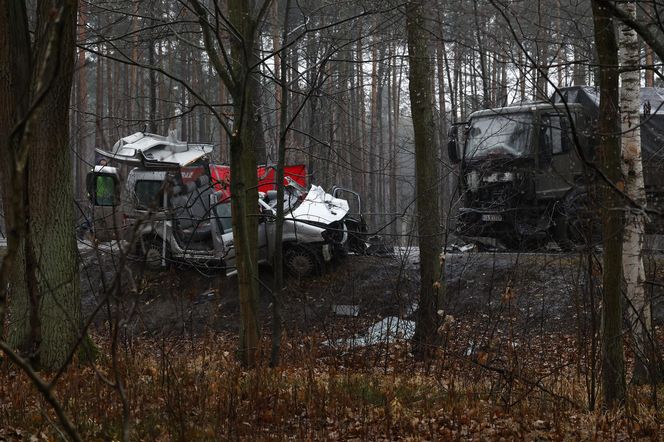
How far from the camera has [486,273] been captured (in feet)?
49.6

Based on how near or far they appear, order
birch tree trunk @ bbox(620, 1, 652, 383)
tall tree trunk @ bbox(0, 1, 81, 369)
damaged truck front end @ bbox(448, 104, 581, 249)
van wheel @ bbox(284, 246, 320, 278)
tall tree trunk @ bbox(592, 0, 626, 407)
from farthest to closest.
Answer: van wheel @ bbox(284, 246, 320, 278)
damaged truck front end @ bbox(448, 104, 581, 249)
tall tree trunk @ bbox(0, 1, 81, 369)
birch tree trunk @ bbox(620, 1, 652, 383)
tall tree trunk @ bbox(592, 0, 626, 407)

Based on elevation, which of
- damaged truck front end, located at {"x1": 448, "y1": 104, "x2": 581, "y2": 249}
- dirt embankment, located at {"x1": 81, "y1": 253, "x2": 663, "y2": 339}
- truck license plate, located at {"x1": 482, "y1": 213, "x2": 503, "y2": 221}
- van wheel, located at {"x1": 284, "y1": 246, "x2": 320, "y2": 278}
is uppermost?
damaged truck front end, located at {"x1": 448, "y1": 104, "x2": 581, "y2": 249}

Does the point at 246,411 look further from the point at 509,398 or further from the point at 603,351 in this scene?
the point at 603,351

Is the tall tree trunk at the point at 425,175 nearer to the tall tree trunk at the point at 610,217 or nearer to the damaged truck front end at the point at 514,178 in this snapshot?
the damaged truck front end at the point at 514,178

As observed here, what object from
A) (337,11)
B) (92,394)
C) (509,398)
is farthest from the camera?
(337,11)

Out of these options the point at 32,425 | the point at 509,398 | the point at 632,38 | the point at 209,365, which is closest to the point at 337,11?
the point at 632,38

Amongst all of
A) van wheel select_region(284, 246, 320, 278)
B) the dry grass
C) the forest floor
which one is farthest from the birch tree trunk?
van wheel select_region(284, 246, 320, 278)

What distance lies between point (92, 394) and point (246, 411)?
3.92 ft

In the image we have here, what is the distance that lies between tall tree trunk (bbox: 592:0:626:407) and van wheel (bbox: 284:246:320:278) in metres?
9.90

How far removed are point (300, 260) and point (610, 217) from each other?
35.5ft

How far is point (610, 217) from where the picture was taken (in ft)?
17.7

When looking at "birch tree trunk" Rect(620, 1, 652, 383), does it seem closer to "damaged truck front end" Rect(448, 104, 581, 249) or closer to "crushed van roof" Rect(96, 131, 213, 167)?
"damaged truck front end" Rect(448, 104, 581, 249)

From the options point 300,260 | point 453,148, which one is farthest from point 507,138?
point 300,260

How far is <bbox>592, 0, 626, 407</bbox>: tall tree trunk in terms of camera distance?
5.41 m
